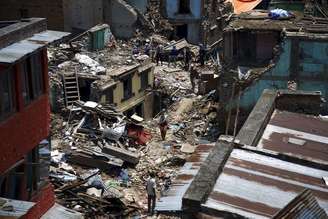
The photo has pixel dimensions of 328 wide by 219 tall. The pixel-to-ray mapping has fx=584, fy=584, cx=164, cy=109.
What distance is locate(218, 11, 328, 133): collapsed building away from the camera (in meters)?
19.4

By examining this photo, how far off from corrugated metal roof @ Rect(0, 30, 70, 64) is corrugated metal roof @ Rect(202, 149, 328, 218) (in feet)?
15.1

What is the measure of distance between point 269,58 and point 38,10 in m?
15.4

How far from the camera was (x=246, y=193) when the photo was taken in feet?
25.3

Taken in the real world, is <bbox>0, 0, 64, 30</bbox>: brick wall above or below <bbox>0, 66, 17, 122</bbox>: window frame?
below

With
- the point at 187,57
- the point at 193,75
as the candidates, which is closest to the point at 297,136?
the point at 193,75

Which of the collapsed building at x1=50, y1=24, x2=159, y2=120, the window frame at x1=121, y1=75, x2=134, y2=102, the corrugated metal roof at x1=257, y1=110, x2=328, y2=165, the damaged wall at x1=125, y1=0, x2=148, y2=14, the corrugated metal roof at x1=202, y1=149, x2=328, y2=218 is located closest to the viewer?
the corrugated metal roof at x1=202, y1=149, x2=328, y2=218

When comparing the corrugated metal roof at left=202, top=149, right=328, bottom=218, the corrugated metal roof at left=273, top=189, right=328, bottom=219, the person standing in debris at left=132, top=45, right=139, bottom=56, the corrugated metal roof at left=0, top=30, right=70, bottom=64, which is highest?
the corrugated metal roof at left=0, top=30, right=70, bottom=64

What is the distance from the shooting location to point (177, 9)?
126 feet

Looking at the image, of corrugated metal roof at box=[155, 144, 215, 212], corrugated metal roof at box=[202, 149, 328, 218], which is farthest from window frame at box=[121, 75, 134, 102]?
corrugated metal roof at box=[202, 149, 328, 218]

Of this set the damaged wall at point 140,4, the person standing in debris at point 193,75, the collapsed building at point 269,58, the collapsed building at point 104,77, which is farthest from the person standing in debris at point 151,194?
the damaged wall at point 140,4

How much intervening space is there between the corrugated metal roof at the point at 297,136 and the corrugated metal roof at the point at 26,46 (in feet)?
15.6

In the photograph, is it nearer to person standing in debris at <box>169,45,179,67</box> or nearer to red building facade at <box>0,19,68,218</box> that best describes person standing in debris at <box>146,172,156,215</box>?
red building facade at <box>0,19,68,218</box>

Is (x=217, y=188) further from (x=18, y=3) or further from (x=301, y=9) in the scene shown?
(x=18, y=3)

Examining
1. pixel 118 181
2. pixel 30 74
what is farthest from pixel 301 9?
pixel 30 74
